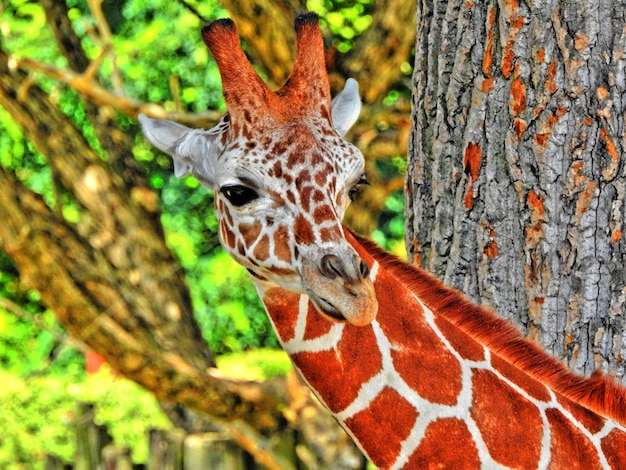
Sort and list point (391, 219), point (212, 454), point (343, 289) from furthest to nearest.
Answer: point (391, 219)
point (212, 454)
point (343, 289)

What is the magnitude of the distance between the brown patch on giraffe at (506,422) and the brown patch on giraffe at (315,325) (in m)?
0.34

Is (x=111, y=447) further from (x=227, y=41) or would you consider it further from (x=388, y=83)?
(x=227, y=41)

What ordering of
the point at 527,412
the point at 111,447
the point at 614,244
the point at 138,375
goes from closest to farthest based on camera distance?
1. the point at 527,412
2. the point at 614,244
3. the point at 138,375
4. the point at 111,447

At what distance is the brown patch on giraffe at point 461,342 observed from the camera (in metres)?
2.23

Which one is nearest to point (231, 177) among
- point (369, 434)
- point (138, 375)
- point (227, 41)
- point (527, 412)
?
point (227, 41)

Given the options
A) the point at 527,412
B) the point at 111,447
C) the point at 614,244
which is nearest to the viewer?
the point at 527,412

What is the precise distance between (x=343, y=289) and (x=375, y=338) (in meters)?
0.24

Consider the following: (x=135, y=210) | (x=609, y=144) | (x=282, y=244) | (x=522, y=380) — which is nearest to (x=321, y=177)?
(x=282, y=244)

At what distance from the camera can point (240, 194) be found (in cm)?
218

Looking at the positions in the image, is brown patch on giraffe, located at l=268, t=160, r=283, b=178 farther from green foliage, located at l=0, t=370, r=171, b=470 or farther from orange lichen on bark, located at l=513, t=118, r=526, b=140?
green foliage, located at l=0, t=370, r=171, b=470

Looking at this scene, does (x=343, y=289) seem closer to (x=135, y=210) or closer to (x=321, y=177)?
(x=321, y=177)

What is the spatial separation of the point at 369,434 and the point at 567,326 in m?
0.72

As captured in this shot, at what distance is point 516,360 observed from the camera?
2.28 m

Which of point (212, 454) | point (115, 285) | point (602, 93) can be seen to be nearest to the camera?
point (602, 93)
